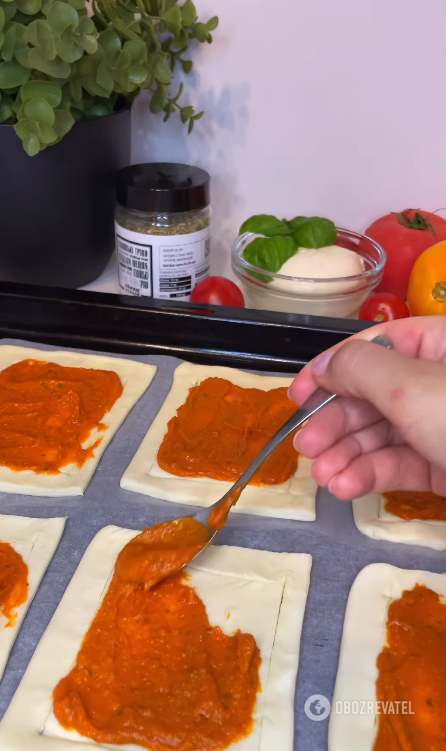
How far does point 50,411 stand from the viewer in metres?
1.67

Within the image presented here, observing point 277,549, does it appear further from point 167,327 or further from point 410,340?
point 167,327

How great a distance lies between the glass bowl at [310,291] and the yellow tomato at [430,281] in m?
0.10

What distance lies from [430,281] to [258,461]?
884 millimetres

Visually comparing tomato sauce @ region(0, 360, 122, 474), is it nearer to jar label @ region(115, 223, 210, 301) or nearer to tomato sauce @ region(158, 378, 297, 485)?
tomato sauce @ region(158, 378, 297, 485)

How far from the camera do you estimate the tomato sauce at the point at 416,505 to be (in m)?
1.43

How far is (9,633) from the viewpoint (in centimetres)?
120

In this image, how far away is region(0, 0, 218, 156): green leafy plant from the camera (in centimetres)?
158

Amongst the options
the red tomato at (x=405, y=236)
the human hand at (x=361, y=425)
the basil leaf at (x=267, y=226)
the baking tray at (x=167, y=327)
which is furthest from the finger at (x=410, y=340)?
the red tomato at (x=405, y=236)

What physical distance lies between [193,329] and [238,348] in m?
0.13

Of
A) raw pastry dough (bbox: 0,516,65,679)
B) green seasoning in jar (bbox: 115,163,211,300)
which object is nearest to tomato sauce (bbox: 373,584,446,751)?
raw pastry dough (bbox: 0,516,65,679)

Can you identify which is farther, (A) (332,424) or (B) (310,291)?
(B) (310,291)

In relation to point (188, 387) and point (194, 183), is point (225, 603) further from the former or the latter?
point (194, 183)

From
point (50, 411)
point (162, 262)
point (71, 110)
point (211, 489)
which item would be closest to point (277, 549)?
point (211, 489)

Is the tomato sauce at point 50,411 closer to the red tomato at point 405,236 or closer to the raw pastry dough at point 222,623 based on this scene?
the raw pastry dough at point 222,623
